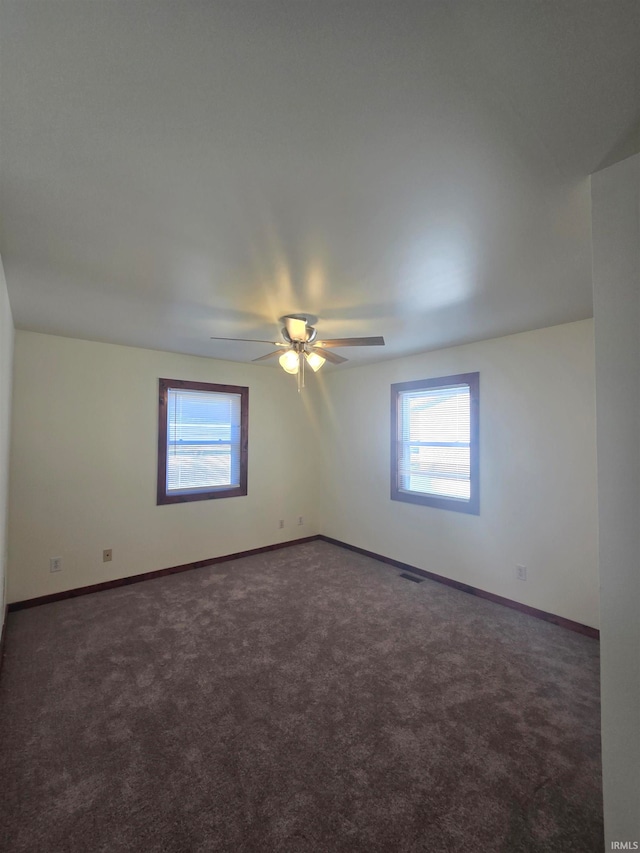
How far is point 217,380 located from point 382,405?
2.11 meters

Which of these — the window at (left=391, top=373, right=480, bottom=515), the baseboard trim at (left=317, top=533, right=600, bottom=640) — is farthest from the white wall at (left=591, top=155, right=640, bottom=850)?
the window at (left=391, top=373, right=480, bottom=515)

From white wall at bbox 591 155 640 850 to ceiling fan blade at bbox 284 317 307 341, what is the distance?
178 centimetres

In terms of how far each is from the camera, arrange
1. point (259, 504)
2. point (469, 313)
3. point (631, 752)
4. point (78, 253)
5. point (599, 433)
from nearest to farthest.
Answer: point (631, 752) < point (599, 433) < point (78, 253) < point (469, 313) < point (259, 504)

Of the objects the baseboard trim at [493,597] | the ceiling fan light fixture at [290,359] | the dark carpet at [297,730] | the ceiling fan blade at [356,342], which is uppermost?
the ceiling fan blade at [356,342]

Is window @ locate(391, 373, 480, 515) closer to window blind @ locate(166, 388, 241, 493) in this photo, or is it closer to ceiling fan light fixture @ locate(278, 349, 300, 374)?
ceiling fan light fixture @ locate(278, 349, 300, 374)

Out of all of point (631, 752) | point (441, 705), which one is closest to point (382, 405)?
point (441, 705)

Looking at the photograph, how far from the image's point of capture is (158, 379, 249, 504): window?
4.13 m

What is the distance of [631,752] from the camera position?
114cm

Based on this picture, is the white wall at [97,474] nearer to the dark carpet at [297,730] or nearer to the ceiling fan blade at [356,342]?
the dark carpet at [297,730]

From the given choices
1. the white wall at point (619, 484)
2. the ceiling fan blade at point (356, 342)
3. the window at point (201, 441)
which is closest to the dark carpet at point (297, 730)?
the white wall at point (619, 484)

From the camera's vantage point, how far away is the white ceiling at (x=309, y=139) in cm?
83

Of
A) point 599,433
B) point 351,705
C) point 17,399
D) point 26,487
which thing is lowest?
point 351,705

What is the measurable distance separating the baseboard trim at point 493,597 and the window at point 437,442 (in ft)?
2.50

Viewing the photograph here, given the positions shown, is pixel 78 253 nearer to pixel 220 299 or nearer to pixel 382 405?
pixel 220 299
